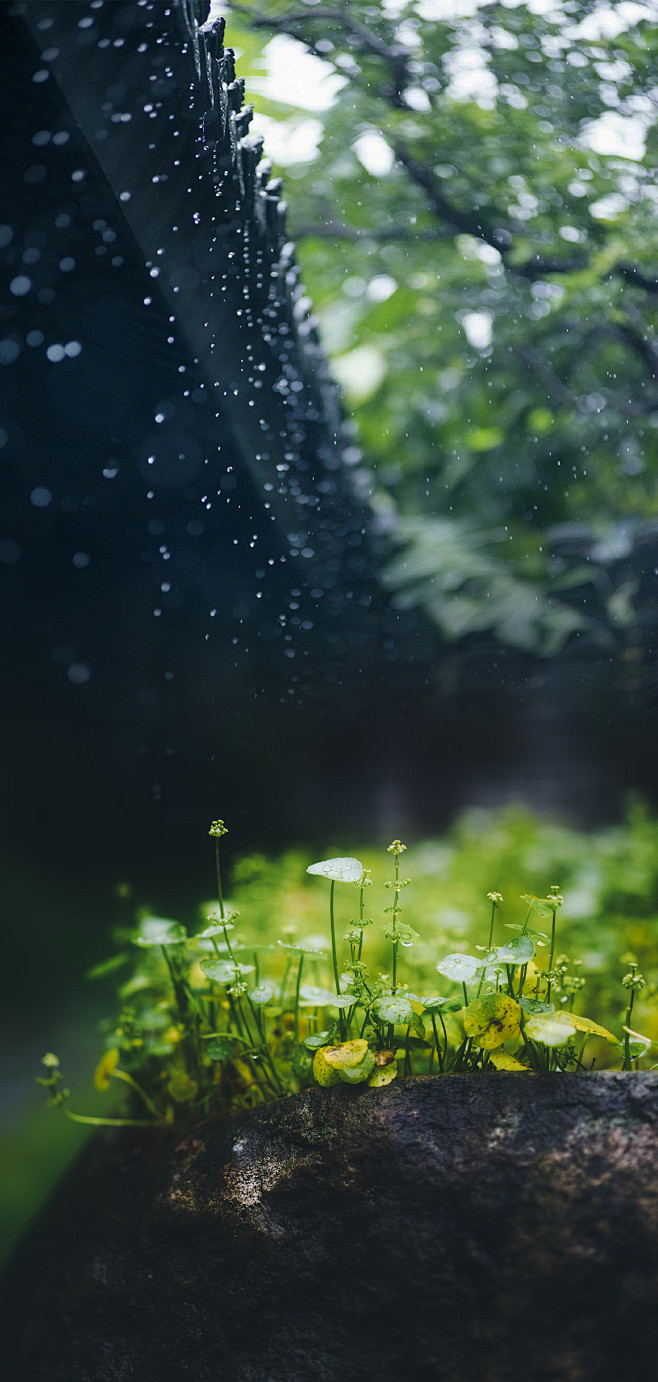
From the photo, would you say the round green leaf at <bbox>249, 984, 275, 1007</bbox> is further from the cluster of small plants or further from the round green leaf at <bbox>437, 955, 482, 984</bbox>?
the round green leaf at <bbox>437, 955, 482, 984</bbox>

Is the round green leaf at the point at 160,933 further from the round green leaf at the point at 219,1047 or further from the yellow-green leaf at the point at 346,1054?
the yellow-green leaf at the point at 346,1054

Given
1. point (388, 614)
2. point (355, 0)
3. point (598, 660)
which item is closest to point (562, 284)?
point (355, 0)

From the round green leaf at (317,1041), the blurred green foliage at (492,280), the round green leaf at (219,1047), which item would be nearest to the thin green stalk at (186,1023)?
the round green leaf at (219,1047)

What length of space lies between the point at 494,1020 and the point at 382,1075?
0.19m

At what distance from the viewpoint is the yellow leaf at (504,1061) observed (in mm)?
1009

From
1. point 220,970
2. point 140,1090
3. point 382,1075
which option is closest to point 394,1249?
point 382,1075

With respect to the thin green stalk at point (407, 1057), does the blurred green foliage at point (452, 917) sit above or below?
below

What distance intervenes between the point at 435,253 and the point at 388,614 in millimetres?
1062

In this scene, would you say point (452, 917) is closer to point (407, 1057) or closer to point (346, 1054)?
point (407, 1057)

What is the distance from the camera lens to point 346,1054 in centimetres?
103

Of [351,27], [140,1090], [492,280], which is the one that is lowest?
[140,1090]

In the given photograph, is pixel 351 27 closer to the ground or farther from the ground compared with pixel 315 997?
farther from the ground

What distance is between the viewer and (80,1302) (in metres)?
1.17

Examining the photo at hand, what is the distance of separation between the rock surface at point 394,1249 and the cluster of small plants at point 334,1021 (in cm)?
7
